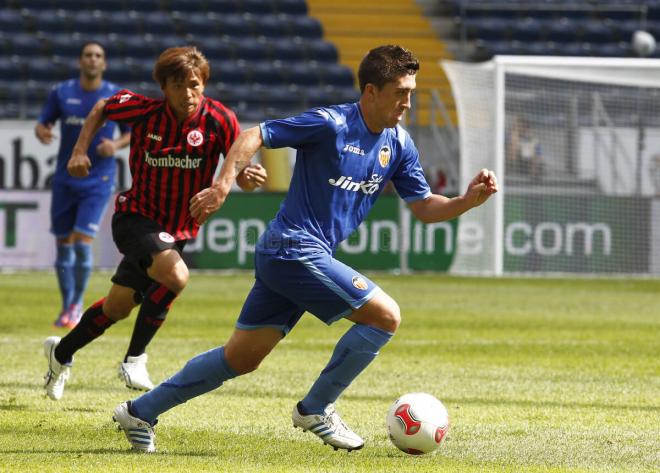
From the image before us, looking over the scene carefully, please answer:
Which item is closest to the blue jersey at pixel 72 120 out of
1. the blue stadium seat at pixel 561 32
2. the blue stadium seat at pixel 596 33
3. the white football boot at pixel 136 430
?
the white football boot at pixel 136 430

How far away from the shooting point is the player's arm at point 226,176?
16.6 feet

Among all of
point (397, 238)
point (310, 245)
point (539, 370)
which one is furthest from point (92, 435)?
point (397, 238)

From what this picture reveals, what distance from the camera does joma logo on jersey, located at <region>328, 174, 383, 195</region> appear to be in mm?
5461

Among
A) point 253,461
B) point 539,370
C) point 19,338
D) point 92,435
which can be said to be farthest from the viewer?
point 19,338

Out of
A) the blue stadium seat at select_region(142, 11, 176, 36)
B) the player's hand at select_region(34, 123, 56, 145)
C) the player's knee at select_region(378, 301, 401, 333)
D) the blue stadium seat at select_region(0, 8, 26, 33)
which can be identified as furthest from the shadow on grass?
the blue stadium seat at select_region(142, 11, 176, 36)

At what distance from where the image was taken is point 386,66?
540 cm

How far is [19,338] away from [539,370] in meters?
4.02

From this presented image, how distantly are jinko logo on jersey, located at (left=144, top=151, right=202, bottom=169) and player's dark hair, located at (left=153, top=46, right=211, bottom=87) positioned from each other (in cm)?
47

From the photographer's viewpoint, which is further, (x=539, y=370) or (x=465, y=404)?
(x=539, y=370)

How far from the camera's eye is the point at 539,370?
8.93 metres

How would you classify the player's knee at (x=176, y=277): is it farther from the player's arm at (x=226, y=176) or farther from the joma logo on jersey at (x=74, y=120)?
the joma logo on jersey at (x=74, y=120)

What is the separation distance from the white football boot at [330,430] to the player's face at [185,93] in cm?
222

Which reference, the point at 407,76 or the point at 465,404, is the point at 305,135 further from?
the point at 465,404

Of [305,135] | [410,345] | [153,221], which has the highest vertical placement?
[305,135]
